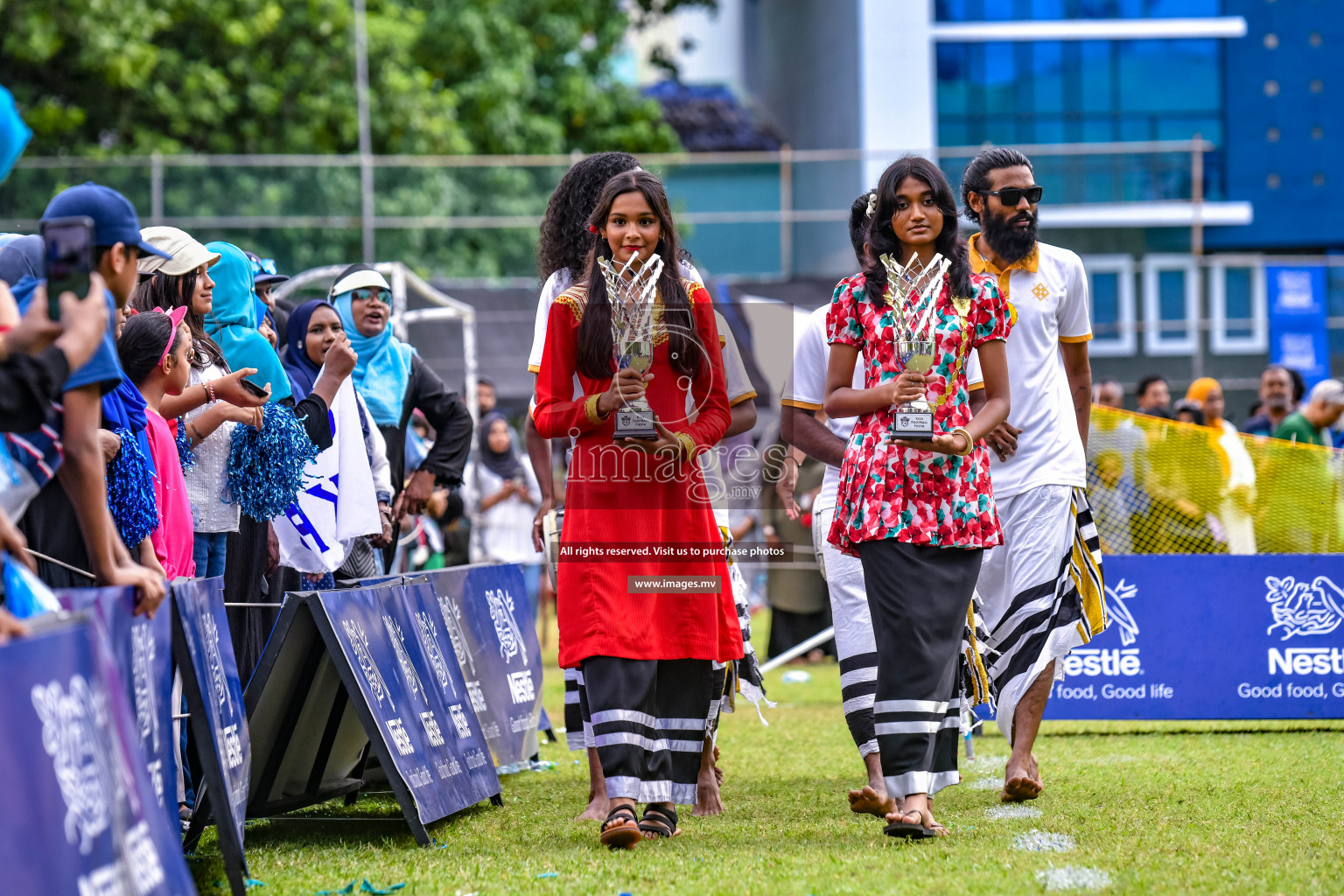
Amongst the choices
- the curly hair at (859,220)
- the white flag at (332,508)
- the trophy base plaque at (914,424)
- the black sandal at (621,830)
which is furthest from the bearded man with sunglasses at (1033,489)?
the white flag at (332,508)

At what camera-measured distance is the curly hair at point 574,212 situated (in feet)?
19.4

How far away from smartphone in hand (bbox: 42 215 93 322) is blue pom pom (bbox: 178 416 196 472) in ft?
7.40

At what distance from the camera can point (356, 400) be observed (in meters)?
6.83

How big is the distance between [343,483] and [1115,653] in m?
4.32

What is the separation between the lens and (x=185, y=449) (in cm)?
568

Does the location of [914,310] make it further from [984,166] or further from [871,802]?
[871,802]

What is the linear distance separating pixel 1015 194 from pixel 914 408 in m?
1.72

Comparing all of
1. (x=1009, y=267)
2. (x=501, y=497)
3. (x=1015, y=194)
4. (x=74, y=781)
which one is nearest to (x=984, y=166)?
(x=1015, y=194)

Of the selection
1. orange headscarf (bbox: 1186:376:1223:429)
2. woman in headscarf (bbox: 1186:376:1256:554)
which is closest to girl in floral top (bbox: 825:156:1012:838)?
woman in headscarf (bbox: 1186:376:1256:554)

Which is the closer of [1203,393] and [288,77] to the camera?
[1203,393]

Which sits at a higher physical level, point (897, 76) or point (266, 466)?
point (897, 76)

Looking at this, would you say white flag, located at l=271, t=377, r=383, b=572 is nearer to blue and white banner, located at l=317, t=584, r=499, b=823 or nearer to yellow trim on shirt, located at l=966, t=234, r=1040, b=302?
blue and white banner, located at l=317, t=584, r=499, b=823

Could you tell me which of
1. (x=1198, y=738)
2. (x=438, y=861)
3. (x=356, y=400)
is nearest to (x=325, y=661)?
(x=438, y=861)

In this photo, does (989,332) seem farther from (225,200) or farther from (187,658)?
(225,200)
